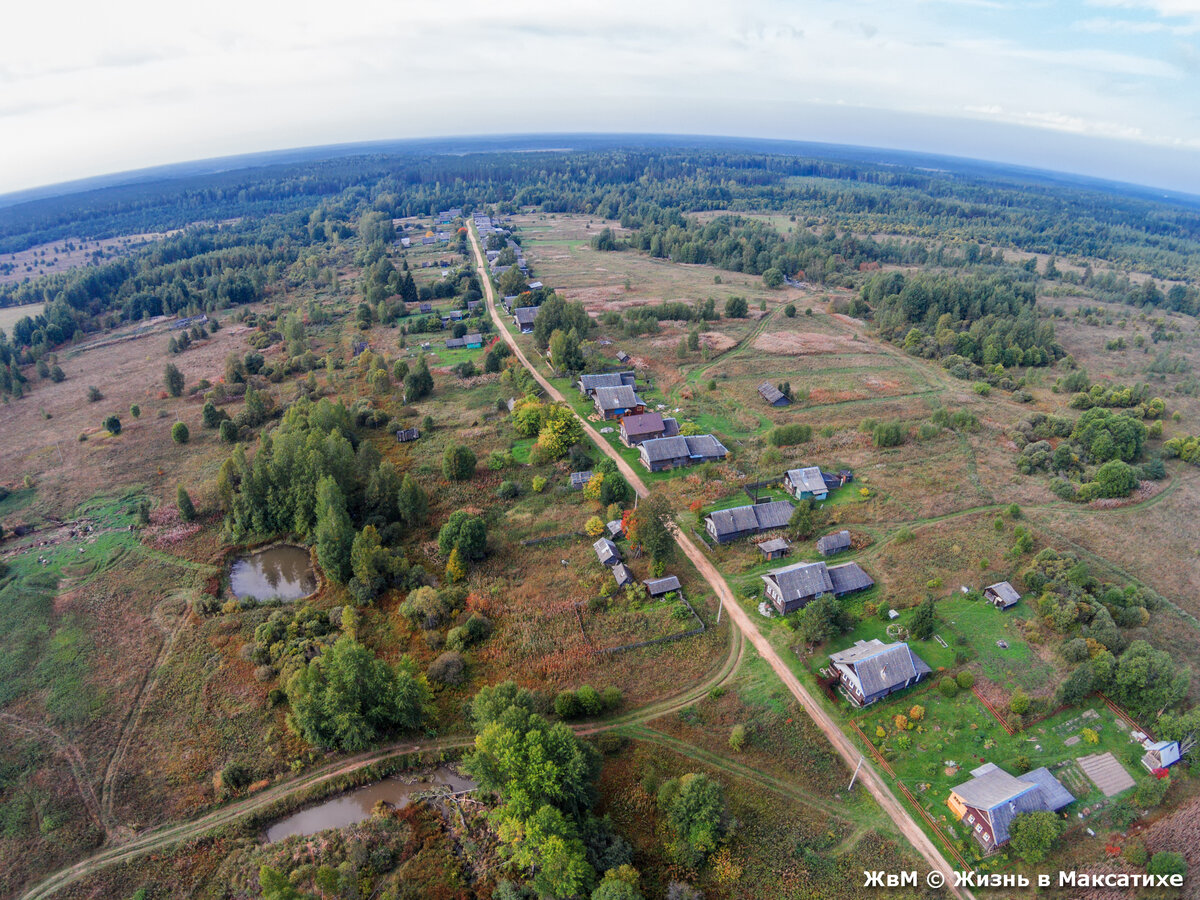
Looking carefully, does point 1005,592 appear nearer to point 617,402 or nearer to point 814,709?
point 814,709

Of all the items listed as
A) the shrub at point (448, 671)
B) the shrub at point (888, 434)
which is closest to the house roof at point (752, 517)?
the shrub at point (888, 434)

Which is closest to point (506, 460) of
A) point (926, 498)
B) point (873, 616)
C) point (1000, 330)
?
point (873, 616)

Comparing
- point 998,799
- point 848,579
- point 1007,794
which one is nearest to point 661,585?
point 848,579

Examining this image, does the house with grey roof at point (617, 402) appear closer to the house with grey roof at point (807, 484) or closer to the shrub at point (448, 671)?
the house with grey roof at point (807, 484)

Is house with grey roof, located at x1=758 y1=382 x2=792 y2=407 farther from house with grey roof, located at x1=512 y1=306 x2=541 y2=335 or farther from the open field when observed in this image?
the open field

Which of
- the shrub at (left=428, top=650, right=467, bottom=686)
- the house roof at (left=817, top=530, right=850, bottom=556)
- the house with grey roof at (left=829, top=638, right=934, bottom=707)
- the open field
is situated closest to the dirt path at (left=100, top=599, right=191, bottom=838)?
the shrub at (left=428, top=650, right=467, bottom=686)

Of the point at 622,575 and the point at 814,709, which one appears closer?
the point at 814,709
